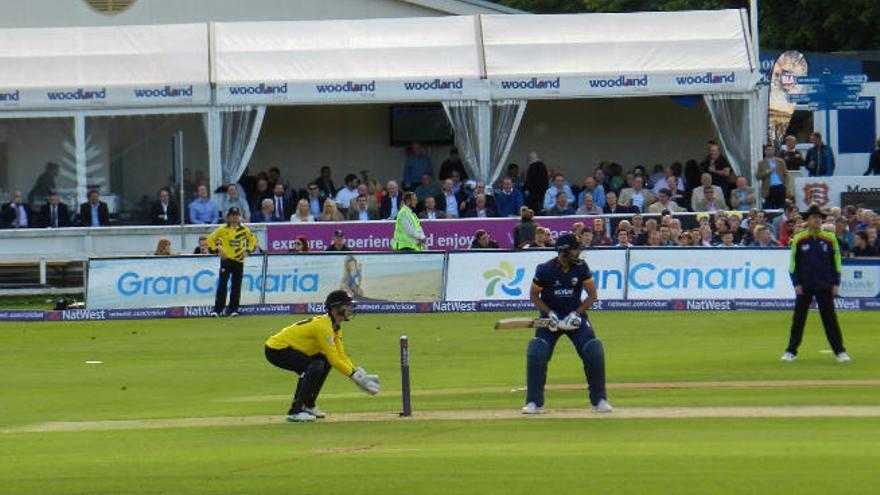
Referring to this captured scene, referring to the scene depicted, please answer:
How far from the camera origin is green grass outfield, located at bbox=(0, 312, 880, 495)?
49.4 feet

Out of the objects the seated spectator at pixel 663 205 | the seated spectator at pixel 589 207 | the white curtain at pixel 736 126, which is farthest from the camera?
the white curtain at pixel 736 126

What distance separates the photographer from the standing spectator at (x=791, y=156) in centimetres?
4009

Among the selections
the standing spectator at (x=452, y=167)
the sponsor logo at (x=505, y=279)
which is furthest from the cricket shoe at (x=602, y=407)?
the standing spectator at (x=452, y=167)

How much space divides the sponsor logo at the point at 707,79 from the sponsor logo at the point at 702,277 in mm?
7710

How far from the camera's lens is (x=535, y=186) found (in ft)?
127

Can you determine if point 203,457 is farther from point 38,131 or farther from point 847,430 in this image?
point 38,131

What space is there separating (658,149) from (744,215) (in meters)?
7.41

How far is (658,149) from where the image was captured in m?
42.8

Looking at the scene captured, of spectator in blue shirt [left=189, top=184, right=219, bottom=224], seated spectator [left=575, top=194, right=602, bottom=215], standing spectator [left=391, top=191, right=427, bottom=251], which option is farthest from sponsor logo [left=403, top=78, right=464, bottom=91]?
standing spectator [left=391, top=191, right=427, bottom=251]

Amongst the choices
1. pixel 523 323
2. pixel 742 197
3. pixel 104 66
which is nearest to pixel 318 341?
pixel 523 323

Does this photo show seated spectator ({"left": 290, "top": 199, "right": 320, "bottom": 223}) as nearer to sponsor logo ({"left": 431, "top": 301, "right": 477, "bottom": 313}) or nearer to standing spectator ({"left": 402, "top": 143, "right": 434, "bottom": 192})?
Answer: standing spectator ({"left": 402, "top": 143, "right": 434, "bottom": 192})

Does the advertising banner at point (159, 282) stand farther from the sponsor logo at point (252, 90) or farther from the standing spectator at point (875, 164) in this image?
the standing spectator at point (875, 164)

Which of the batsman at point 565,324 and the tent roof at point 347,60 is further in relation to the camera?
the tent roof at point 347,60

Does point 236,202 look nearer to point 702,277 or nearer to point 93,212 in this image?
point 93,212
